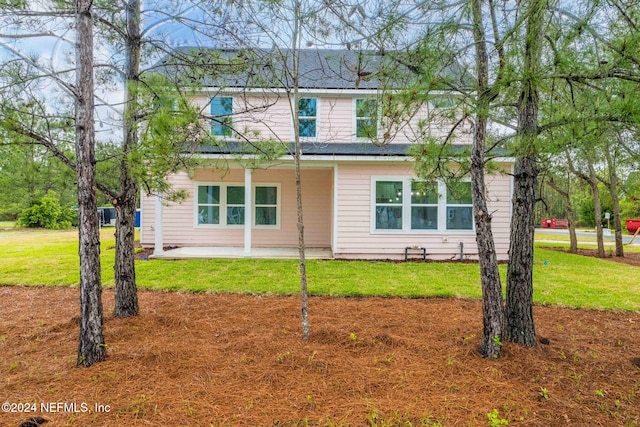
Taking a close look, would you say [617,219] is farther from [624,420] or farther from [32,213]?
[32,213]

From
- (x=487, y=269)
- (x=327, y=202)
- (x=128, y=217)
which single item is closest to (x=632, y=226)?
(x=327, y=202)

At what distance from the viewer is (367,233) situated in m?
8.88

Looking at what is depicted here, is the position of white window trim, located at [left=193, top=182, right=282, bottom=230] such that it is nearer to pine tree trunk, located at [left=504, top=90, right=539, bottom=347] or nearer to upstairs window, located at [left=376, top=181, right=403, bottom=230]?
upstairs window, located at [left=376, top=181, right=403, bottom=230]

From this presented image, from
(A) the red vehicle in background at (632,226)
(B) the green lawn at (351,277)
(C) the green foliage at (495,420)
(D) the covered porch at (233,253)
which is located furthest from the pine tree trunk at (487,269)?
(A) the red vehicle in background at (632,226)

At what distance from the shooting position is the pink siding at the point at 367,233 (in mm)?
8828

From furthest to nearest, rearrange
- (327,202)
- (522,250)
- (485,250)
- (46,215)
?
(46,215) → (327,202) → (522,250) → (485,250)

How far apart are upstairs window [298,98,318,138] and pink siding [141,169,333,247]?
1.17 metres

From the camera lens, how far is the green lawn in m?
5.56

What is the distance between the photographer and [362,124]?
11.2 feet

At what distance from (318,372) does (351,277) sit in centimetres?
395

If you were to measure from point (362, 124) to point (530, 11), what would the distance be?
157 cm

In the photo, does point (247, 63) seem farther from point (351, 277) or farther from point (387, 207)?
point (387, 207)

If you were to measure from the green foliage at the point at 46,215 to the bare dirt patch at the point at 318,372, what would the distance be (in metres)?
20.4

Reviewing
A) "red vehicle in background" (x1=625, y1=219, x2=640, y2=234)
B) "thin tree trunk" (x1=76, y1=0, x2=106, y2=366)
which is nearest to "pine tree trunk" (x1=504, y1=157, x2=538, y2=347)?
"thin tree trunk" (x1=76, y1=0, x2=106, y2=366)
